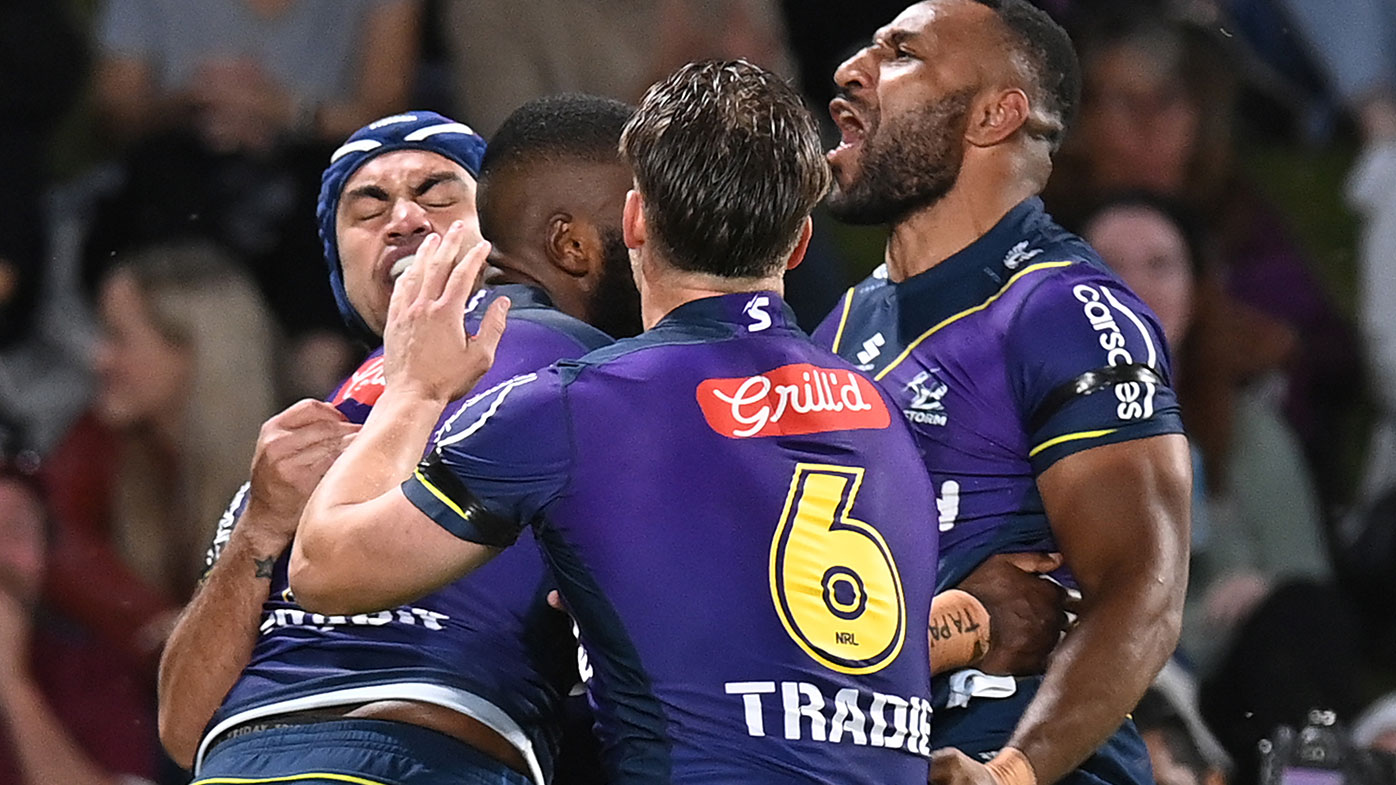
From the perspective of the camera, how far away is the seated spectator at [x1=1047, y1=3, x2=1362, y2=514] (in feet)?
22.4

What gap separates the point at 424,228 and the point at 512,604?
0.78 metres

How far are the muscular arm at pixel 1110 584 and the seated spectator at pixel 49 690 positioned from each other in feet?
11.1

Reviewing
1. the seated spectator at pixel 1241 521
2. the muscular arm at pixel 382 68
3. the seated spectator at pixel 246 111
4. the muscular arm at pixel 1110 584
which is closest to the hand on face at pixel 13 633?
the seated spectator at pixel 246 111

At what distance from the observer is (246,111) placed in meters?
6.54

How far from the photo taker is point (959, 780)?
2877 millimetres

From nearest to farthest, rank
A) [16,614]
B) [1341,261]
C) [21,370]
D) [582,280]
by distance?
[582,280] → [16,614] → [21,370] → [1341,261]

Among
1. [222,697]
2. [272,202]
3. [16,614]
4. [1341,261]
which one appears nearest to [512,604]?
[222,697]

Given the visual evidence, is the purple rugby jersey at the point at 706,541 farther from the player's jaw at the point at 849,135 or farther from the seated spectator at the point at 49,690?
the seated spectator at the point at 49,690

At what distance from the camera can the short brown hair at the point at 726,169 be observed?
8.57ft

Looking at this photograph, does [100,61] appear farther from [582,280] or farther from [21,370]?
[582,280]

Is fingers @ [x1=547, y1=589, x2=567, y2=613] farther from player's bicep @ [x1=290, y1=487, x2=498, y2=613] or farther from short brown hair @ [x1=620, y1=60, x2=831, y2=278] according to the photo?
short brown hair @ [x1=620, y1=60, x2=831, y2=278]

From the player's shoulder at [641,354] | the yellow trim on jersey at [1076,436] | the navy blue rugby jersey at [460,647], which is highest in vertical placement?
the player's shoulder at [641,354]

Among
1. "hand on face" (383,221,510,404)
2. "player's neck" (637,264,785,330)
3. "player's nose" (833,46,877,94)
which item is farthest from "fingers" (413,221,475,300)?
"player's nose" (833,46,877,94)

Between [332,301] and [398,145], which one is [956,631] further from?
[332,301]
